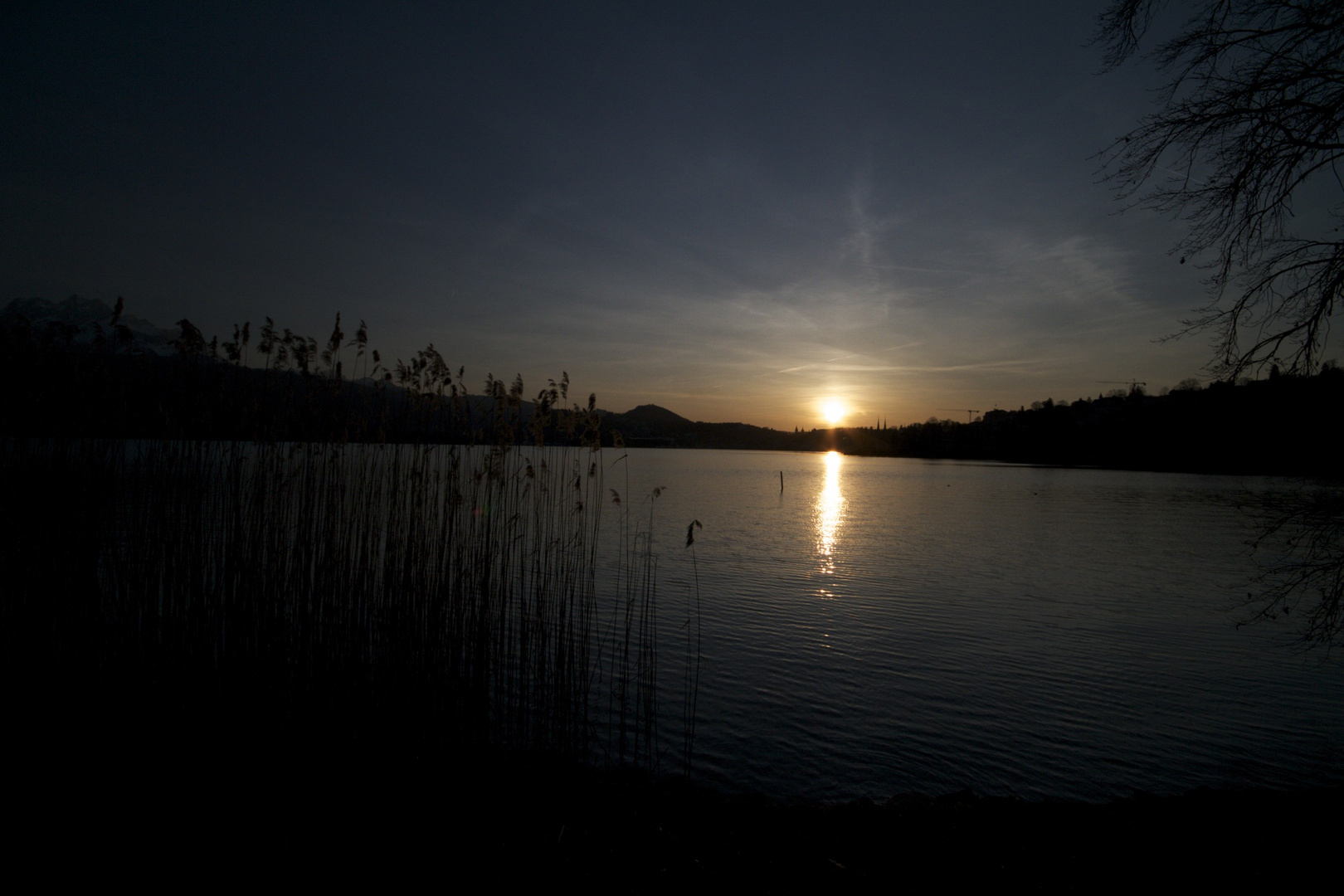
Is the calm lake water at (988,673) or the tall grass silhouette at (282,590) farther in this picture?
the calm lake water at (988,673)

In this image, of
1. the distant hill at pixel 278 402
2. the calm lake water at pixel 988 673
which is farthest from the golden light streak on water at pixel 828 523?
the distant hill at pixel 278 402

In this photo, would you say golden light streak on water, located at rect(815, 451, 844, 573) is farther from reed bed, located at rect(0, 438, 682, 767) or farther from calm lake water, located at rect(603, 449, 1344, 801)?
reed bed, located at rect(0, 438, 682, 767)

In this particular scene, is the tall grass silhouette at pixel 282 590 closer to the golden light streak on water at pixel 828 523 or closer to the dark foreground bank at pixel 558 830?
the dark foreground bank at pixel 558 830

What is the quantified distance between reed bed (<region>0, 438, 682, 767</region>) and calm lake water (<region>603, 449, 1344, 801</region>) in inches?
93.8

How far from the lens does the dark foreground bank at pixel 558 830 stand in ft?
11.5

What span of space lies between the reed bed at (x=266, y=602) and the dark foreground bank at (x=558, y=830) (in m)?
0.39

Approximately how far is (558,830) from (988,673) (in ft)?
24.6

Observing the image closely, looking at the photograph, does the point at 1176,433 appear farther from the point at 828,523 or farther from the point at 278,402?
the point at 278,402

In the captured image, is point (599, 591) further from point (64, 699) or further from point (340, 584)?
point (64, 699)

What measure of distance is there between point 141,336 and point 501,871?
6548 mm

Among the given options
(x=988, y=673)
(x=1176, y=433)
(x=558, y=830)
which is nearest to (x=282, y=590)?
(x=558, y=830)

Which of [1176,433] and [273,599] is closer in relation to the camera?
[273,599]

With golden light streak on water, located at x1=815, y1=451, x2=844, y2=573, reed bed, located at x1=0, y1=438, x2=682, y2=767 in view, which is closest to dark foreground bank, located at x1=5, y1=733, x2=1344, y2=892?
reed bed, located at x1=0, y1=438, x2=682, y2=767

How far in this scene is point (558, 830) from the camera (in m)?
4.04
